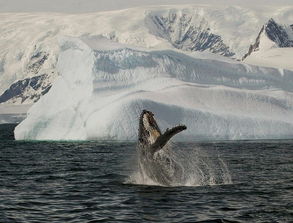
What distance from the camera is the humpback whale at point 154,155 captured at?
23531 millimetres

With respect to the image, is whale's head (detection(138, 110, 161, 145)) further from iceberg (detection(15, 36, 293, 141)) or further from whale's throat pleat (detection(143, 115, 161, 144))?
iceberg (detection(15, 36, 293, 141))

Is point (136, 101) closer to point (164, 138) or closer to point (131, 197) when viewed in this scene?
point (131, 197)

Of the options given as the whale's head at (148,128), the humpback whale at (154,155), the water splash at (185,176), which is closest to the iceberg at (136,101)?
the water splash at (185,176)

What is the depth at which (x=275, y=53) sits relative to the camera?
17162 cm

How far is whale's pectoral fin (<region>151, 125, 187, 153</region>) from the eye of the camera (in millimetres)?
20506

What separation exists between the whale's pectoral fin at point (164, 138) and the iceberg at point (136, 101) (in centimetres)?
4014

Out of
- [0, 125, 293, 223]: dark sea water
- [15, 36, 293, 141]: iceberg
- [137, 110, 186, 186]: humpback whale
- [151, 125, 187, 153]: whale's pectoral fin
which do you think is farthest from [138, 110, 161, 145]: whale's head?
[15, 36, 293, 141]: iceberg

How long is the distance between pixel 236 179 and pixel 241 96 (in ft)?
149

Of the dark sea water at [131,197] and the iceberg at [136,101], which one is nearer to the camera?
the dark sea water at [131,197]

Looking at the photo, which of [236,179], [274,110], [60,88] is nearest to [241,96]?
[274,110]

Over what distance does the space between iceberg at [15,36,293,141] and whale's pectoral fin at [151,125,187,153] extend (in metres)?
40.1

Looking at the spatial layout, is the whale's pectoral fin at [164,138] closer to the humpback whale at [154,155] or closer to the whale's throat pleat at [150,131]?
the humpback whale at [154,155]

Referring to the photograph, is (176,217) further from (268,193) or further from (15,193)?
(15,193)

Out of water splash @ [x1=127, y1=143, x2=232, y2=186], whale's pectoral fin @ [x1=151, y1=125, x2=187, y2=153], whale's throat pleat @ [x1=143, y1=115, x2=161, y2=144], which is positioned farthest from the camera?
water splash @ [x1=127, y1=143, x2=232, y2=186]
